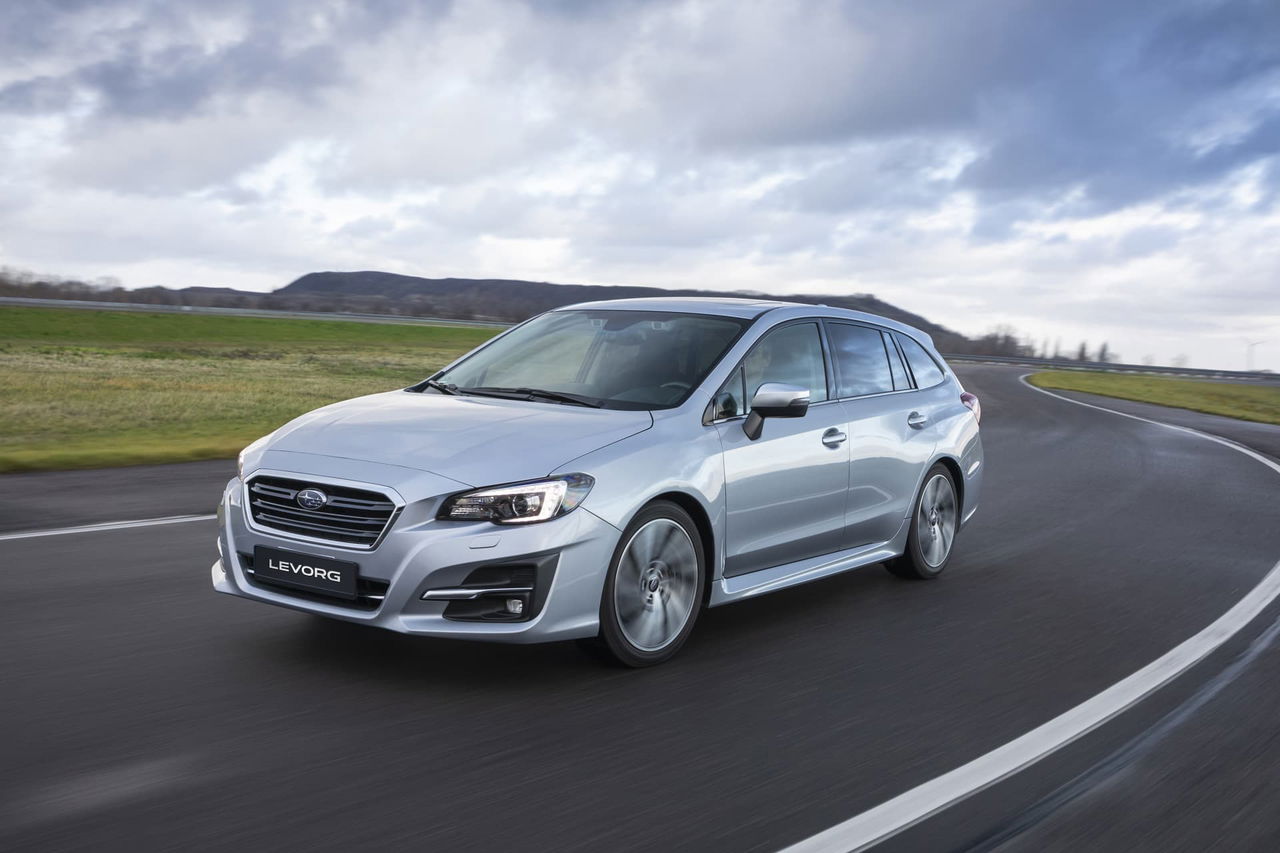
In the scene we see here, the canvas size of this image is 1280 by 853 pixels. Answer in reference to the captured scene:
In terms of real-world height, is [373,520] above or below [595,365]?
below

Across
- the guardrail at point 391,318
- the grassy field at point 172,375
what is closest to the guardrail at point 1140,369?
the guardrail at point 391,318

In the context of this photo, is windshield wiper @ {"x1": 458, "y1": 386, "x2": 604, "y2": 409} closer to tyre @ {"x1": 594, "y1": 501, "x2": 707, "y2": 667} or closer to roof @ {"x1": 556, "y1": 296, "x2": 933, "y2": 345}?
tyre @ {"x1": 594, "y1": 501, "x2": 707, "y2": 667}

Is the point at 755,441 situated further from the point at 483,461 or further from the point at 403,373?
the point at 403,373

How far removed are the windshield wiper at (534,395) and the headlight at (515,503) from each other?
895 millimetres

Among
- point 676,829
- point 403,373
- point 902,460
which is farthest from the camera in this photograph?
point 403,373

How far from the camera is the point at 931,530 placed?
769 cm

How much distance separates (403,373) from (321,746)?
3227 cm

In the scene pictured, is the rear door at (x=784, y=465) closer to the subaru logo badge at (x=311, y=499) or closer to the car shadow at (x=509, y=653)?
the car shadow at (x=509, y=653)

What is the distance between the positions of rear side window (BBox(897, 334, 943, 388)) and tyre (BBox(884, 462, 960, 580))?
0.55 meters

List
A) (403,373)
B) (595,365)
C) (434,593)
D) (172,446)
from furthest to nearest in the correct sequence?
(403,373), (172,446), (595,365), (434,593)

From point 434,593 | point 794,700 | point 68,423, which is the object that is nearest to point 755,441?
point 794,700

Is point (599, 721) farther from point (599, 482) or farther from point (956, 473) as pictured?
point (956, 473)

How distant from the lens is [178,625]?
5719 millimetres

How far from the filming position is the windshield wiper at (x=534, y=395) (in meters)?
5.77
